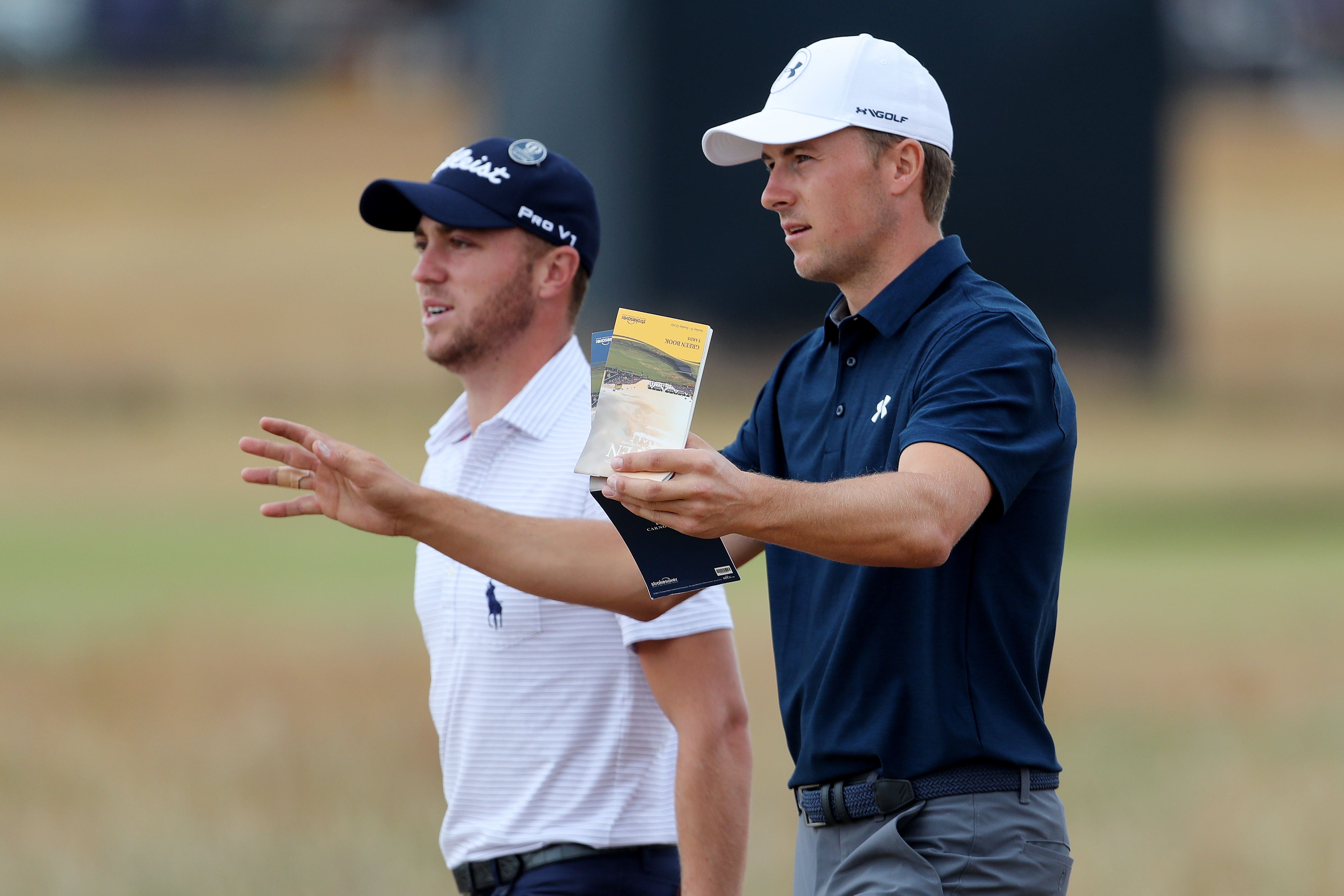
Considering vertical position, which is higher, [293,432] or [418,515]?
[293,432]

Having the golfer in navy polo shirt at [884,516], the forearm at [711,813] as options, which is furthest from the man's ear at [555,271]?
the forearm at [711,813]

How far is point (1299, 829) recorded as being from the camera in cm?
752

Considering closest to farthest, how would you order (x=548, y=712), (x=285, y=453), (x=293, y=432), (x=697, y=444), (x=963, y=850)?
(x=697, y=444) < (x=963, y=850) < (x=293, y=432) < (x=285, y=453) < (x=548, y=712)

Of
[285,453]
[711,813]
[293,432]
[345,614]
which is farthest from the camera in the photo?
[345,614]

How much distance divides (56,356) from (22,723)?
72.5 ft

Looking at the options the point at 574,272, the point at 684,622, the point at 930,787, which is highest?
the point at 574,272

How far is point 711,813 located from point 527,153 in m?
1.52

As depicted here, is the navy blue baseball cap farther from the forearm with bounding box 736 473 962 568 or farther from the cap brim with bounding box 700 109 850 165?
the forearm with bounding box 736 473 962 568

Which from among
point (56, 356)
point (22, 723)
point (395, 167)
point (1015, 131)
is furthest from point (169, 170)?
point (22, 723)

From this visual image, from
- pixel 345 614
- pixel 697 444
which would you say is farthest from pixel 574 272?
pixel 345 614

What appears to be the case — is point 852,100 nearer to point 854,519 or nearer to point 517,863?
point 854,519

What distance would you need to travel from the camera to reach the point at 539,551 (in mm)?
3289

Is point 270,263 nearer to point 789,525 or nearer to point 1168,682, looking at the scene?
point 1168,682

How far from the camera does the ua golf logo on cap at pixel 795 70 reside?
130 inches
